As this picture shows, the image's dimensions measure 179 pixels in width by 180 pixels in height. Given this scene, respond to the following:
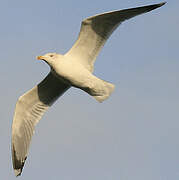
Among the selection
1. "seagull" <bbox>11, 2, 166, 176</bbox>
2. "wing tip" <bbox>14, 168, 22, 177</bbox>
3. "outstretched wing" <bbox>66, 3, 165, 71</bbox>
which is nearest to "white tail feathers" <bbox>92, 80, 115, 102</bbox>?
"seagull" <bbox>11, 2, 166, 176</bbox>

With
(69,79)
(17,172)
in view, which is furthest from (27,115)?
(69,79)

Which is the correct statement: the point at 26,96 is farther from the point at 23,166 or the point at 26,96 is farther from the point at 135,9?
the point at 135,9

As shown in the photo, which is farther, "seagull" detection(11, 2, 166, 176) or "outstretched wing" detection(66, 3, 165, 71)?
"seagull" detection(11, 2, 166, 176)

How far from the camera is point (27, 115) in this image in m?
11.9

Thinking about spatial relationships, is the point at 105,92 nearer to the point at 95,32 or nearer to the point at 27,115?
the point at 95,32

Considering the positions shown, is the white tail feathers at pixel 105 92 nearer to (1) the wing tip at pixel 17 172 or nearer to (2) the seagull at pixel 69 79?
(2) the seagull at pixel 69 79

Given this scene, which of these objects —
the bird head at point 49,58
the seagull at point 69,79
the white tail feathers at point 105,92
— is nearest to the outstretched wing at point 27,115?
the seagull at point 69,79

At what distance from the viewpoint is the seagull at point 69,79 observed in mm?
10242

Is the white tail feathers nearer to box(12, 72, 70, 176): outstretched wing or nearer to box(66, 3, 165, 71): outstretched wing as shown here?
box(66, 3, 165, 71): outstretched wing

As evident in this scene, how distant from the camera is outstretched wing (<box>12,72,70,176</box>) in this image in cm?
1179

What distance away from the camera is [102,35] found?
34.6ft

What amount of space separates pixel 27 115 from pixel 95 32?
9.04 ft

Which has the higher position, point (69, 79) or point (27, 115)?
point (69, 79)

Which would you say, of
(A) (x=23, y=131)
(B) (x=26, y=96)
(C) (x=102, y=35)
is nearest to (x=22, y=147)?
(A) (x=23, y=131)
